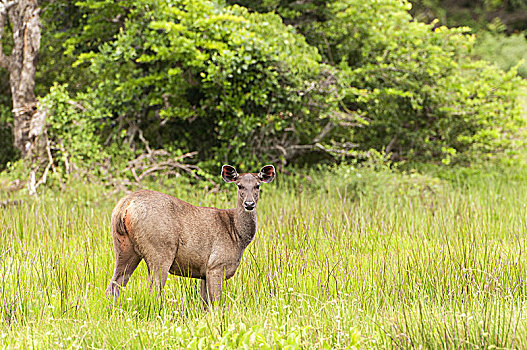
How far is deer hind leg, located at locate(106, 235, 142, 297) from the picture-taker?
4.45 m

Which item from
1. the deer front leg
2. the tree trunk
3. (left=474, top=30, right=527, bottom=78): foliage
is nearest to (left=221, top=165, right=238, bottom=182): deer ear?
the deer front leg

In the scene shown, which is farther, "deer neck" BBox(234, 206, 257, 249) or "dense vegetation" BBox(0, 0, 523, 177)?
"dense vegetation" BBox(0, 0, 523, 177)

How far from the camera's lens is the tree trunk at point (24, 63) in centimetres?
1073

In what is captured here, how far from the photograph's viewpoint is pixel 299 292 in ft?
16.1

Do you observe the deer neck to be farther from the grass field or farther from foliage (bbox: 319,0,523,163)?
foliage (bbox: 319,0,523,163)

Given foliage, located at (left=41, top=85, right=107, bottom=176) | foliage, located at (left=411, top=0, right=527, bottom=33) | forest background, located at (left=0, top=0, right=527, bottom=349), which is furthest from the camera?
foliage, located at (left=411, top=0, right=527, bottom=33)

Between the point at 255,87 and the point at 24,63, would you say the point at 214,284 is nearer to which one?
the point at 255,87

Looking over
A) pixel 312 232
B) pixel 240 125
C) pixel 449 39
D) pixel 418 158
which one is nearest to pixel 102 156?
pixel 240 125

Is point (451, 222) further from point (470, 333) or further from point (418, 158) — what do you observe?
point (418, 158)

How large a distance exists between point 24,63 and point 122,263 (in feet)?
25.3

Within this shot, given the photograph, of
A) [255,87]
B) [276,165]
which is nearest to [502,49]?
[276,165]

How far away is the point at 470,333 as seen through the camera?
3.69 m

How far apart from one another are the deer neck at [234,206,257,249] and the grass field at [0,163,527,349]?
40 centimetres

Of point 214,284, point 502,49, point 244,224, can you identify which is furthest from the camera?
point 502,49
